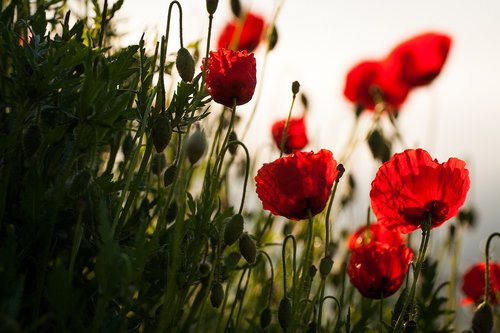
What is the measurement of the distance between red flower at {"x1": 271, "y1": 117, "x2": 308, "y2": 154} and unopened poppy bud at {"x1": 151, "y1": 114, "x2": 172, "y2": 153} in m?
0.57

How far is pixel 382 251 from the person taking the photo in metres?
1.04

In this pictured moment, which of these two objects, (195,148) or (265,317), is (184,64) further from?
(265,317)

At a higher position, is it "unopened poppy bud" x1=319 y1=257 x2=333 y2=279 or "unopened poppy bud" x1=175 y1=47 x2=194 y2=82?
"unopened poppy bud" x1=175 y1=47 x2=194 y2=82

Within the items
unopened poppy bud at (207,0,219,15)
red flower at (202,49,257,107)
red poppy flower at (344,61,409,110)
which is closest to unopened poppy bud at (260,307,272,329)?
red flower at (202,49,257,107)

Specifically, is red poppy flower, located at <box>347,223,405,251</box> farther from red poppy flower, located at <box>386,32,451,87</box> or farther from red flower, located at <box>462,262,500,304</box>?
red poppy flower, located at <box>386,32,451,87</box>

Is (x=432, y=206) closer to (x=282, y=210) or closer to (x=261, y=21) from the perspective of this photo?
(x=282, y=210)

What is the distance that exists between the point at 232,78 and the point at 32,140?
26 cm

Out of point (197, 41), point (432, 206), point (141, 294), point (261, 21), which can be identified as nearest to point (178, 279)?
point (141, 294)

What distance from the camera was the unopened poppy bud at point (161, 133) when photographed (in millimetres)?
867

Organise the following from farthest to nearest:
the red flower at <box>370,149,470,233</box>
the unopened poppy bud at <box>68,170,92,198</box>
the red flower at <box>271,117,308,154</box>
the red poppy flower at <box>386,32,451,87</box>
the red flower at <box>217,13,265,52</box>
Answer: the red poppy flower at <box>386,32,451,87</box>, the red flower at <box>217,13,265,52</box>, the red flower at <box>271,117,308,154</box>, the red flower at <box>370,149,470,233</box>, the unopened poppy bud at <box>68,170,92,198</box>

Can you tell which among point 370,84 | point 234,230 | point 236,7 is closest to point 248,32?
point 370,84

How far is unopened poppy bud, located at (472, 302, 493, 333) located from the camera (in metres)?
0.95

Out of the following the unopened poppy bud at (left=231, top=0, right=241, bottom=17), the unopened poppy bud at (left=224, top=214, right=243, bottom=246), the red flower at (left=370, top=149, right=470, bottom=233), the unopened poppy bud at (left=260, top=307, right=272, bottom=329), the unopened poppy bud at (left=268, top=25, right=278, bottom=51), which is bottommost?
the unopened poppy bud at (left=260, top=307, right=272, bottom=329)

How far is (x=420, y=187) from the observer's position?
36.5 inches
